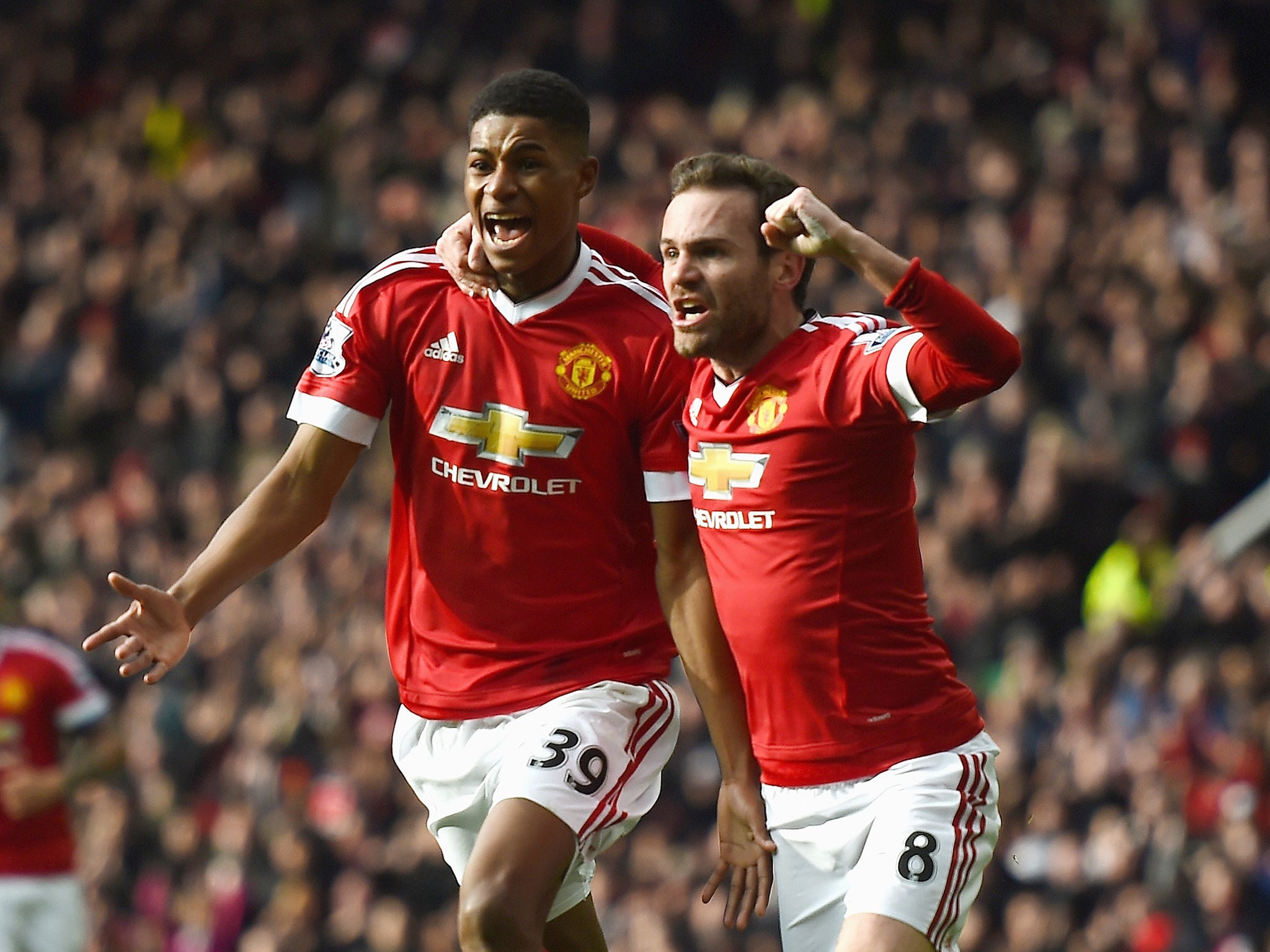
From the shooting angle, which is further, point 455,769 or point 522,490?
point 455,769

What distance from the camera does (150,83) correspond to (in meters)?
17.2

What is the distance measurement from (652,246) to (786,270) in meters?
8.47

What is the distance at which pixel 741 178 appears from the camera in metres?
5.17

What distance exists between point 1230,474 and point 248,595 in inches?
251

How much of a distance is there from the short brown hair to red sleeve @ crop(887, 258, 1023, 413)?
697mm

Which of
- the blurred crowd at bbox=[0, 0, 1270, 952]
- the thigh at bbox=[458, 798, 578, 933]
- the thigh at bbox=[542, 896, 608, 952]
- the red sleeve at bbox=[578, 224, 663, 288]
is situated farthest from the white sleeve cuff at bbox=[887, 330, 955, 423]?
the blurred crowd at bbox=[0, 0, 1270, 952]

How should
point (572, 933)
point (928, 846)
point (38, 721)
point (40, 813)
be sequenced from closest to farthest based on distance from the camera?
point (928, 846)
point (572, 933)
point (40, 813)
point (38, 721)

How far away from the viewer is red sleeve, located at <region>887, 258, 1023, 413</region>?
4469 millimetres

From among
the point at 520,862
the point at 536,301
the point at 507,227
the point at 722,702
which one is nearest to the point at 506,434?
the point at 536,301

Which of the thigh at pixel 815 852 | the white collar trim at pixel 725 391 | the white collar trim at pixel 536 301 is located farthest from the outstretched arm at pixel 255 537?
the thigh at pixel 815 852

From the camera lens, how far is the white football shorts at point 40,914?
26.4ft

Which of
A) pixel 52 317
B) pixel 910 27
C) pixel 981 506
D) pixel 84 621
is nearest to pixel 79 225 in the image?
pixel 52 317

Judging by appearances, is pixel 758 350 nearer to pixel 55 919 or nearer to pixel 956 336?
pixel 956 336

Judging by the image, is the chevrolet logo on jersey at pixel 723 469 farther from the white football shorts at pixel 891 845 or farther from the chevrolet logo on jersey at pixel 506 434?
the white football shorts at pixel 891 845
